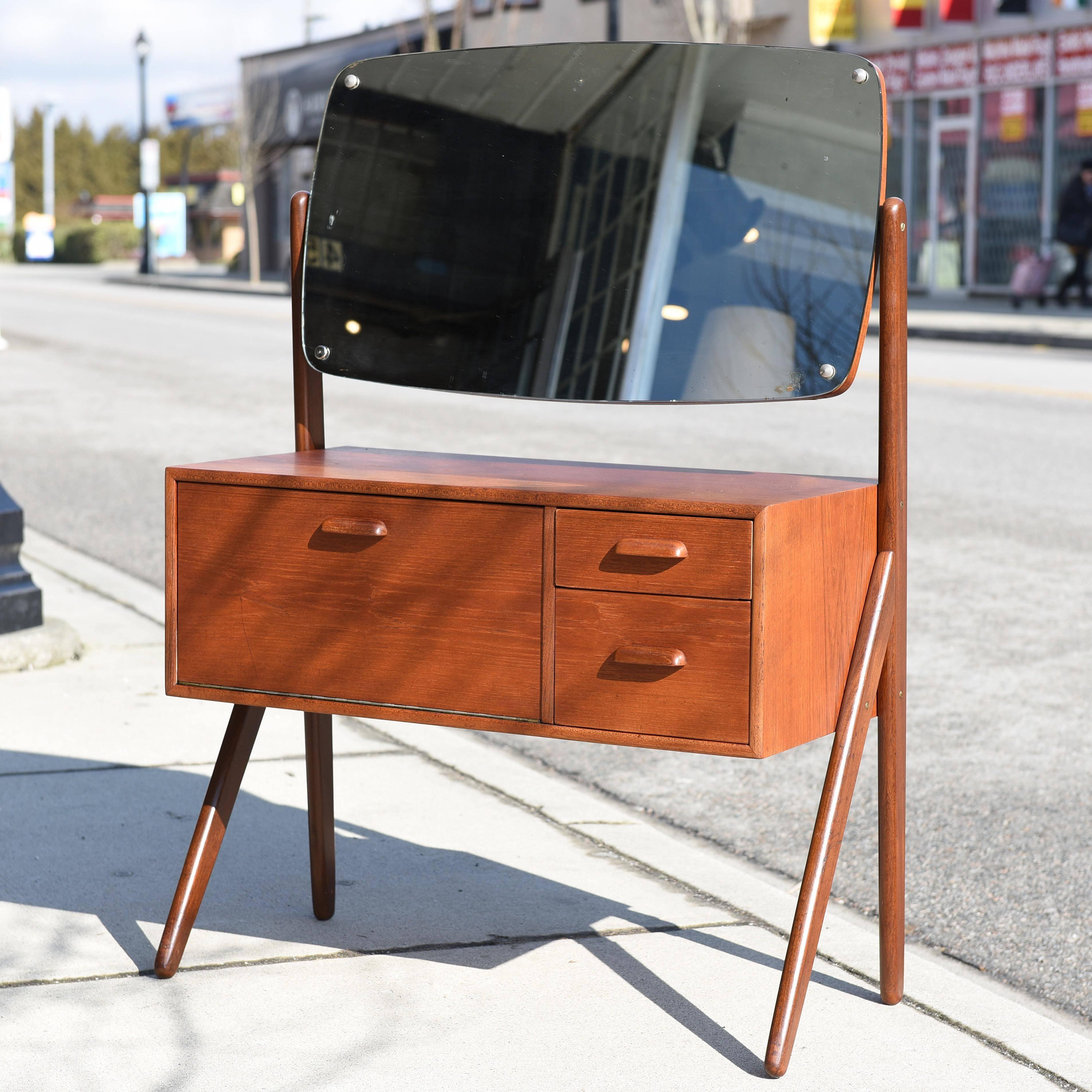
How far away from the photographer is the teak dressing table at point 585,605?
2.60 meters

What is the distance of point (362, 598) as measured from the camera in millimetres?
2852

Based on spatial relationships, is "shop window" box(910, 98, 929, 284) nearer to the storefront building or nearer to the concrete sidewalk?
the storefront building

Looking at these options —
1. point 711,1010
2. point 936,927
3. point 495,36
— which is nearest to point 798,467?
point 936,927

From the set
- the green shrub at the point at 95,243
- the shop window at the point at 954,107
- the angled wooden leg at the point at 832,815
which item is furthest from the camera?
the green shrub at the point at 95,243

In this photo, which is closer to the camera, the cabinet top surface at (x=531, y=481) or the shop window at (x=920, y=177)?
the cabinet top surface at (x=531, y=481)

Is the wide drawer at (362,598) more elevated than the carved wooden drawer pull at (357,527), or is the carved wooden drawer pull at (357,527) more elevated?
the carved wooden drawer pull at (357,527)

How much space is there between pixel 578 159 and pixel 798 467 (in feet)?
22.7

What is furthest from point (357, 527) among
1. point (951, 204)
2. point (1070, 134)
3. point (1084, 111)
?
point (951, 204)

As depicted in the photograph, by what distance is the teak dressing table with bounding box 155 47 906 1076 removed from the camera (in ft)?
8.54

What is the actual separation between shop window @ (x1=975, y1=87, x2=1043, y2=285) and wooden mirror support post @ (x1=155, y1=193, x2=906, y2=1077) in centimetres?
2505

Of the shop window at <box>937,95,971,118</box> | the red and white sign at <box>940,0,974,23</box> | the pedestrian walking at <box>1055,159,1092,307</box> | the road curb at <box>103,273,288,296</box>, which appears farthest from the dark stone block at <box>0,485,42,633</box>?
the road curb at <box>103,273,288,296</box>

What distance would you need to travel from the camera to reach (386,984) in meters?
3.05

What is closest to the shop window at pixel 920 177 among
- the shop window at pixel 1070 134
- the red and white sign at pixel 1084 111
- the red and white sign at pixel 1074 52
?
the shop window at pixel 1070 134

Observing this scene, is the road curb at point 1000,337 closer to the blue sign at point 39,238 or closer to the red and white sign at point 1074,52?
the red and white sign at point 1074,52
